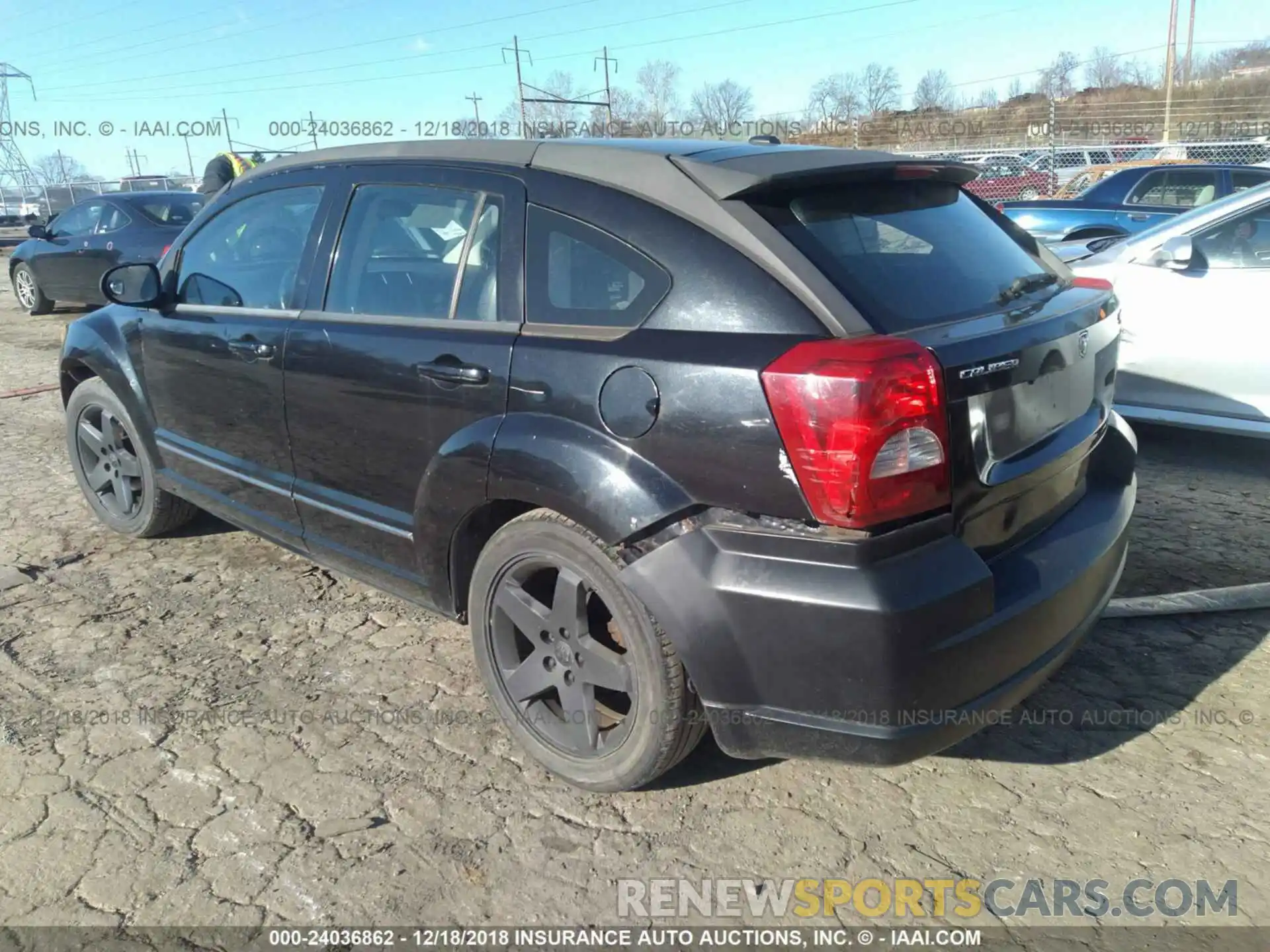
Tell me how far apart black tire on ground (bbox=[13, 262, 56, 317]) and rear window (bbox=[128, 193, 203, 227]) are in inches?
93.4

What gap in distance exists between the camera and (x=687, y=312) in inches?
93.5

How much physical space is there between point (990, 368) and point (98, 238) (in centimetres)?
Result: 1217

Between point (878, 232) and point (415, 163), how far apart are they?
1.49m

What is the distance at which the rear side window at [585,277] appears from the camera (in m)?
2.49

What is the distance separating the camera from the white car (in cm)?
502

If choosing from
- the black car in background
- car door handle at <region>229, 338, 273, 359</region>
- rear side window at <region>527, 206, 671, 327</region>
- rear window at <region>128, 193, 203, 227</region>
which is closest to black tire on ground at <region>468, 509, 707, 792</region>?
rear side window at <region>527, 206, 671, 327</region>

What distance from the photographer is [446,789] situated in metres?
2.76

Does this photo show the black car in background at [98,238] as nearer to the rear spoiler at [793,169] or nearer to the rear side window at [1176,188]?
the rear spoiler at [793,169]

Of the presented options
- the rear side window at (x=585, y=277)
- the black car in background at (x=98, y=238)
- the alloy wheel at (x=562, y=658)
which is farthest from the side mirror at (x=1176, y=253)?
the black car in background at (x=98, y=238)

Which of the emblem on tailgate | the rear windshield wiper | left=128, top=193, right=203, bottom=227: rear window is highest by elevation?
left=128, top=193, right=203, bottom=227: rear window

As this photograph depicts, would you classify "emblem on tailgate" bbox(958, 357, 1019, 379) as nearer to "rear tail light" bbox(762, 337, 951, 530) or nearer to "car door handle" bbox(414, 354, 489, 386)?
"rear tail light" bbox(762, 337, 951, 530)

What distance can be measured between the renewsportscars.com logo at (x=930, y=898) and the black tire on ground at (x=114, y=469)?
311 centimetres

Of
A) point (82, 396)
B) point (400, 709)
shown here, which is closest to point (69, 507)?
point (82, 396)

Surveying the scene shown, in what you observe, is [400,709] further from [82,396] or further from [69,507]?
[69,507]
